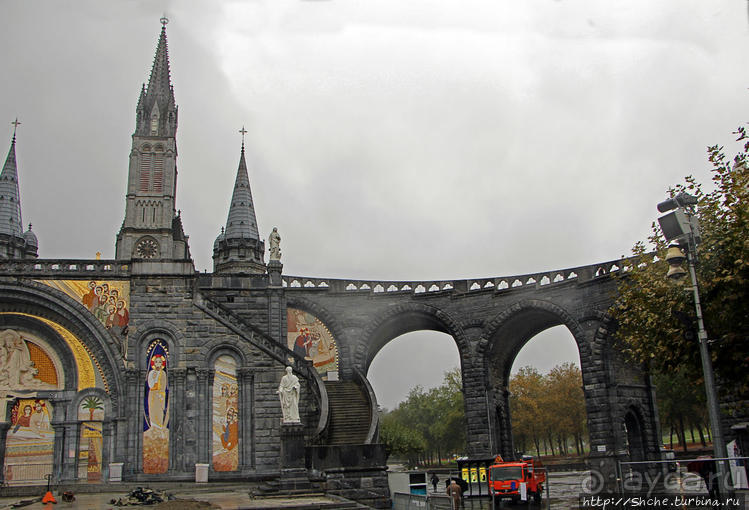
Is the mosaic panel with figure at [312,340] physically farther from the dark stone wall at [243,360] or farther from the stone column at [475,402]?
the stone column at [475,402]

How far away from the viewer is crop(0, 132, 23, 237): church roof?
52.2 m

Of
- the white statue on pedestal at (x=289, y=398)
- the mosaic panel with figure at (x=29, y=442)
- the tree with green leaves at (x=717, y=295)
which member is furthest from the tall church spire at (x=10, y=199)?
the tree with green leaves at (x=717, y=295)

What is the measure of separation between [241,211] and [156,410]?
3022 cm

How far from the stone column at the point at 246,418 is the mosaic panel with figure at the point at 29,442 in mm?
7198

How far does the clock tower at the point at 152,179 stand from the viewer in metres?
53.5

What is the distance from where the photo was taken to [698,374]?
51.6 ft

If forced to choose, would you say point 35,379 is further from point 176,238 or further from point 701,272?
point 176,238

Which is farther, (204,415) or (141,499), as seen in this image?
(204,415)

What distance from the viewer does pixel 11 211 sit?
52.8 meters

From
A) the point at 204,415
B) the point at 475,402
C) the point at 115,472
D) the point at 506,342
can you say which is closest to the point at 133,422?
the point at 115,472

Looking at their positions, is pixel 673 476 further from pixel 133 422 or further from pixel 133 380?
pixel 133 380

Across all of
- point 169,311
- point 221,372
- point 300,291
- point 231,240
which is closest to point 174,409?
point 221,372

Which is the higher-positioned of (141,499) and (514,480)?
→ (141,499)

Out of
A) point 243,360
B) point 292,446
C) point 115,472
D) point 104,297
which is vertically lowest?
point 115,472
